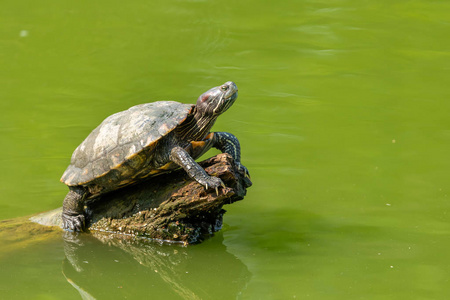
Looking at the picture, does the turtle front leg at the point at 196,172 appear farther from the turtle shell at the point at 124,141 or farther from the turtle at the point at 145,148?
the turtle shell at the point at 124,141

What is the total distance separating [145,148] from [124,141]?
0.64 feet

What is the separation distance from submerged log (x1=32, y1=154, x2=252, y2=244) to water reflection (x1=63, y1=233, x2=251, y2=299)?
98 mm

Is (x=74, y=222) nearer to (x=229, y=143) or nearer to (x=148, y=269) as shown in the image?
(x=148, y=269)

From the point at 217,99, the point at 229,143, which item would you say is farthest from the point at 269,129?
the point at 217,99

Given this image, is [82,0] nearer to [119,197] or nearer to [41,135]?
[41,135]

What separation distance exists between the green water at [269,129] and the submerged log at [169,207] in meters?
0.14

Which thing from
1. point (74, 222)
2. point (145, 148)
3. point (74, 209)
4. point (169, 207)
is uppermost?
point (145, 148)

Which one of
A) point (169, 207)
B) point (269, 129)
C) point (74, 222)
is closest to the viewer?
point (169, 207)

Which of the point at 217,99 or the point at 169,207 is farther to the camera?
the point at 217,99

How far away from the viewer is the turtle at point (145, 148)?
4570 mm

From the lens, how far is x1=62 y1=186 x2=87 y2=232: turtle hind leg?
4867 mm

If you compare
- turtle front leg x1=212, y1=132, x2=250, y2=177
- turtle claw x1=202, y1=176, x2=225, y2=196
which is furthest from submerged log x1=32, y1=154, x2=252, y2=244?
turtle front leg x1=212, y1=132, x2=250, y2=177

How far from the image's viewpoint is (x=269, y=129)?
23.4 feet

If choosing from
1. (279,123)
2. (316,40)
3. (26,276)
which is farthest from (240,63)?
(26,276)
